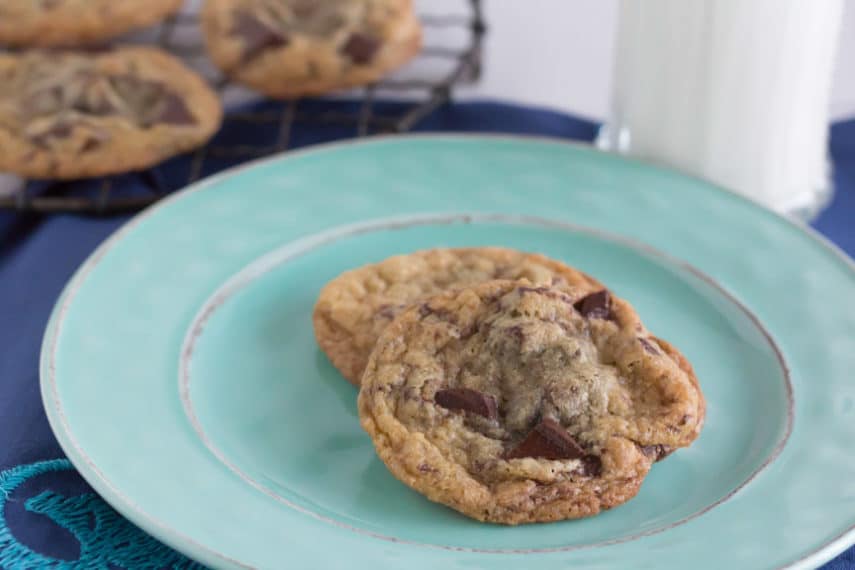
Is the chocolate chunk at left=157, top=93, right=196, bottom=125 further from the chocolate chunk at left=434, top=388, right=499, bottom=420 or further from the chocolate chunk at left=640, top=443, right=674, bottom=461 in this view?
the chocolate chunk at left=640, top=443, right=674, bottom=461

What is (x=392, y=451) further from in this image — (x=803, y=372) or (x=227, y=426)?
(x=803, y=372)

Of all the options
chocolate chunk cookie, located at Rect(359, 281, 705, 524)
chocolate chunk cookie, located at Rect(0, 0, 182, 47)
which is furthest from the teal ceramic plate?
chocolate chunk cookie, located at Rect(0, 0, 182, 47)

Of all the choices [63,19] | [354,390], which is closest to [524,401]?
[354,390]

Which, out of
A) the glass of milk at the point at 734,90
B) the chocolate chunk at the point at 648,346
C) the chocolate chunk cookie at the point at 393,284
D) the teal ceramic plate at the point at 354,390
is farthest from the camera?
the glass of milk at the point at 734,90

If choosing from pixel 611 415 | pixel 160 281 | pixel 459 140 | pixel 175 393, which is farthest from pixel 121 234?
pixel 611 415

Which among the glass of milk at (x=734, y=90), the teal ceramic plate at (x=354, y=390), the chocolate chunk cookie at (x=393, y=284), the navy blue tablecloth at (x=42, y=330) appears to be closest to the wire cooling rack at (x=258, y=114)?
the navy blue tablecloth at (x=42, y=330)

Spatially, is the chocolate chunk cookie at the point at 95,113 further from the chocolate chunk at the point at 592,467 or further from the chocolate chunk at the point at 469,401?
the chocolate chunk at the point at 592,467
